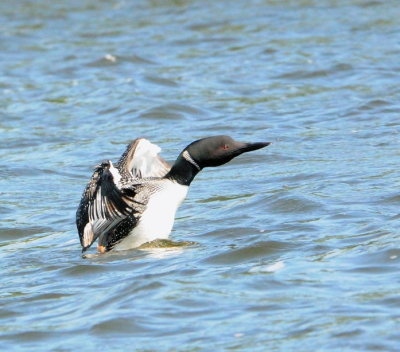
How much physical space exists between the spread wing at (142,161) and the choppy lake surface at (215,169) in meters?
0.54

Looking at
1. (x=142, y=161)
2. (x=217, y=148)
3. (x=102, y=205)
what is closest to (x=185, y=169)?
(x=217, y=148)

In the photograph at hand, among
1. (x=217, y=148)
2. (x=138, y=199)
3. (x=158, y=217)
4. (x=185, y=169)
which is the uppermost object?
(x=217, y=148)

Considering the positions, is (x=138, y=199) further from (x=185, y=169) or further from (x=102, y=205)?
(x=185, y=169)

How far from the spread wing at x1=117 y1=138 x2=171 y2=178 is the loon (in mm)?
455

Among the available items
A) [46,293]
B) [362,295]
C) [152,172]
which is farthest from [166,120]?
[362,295]

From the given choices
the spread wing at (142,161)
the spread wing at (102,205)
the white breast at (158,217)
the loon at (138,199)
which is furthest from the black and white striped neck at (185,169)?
the spread wing at (142,161)

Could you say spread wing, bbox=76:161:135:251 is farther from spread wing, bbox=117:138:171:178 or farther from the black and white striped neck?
spread wing, bbox=117:138:171:178

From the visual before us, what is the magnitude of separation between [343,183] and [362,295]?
143 inches

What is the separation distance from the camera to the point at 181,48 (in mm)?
17812

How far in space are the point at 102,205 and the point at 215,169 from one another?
3.42m

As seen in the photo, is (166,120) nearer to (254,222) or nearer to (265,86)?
(265,86)

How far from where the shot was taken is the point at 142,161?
9.52 metres

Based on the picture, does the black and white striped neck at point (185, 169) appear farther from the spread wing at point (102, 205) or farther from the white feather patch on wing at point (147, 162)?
the white feather patch on wing at point (147, 162)

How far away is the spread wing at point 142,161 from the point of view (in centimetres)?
937
